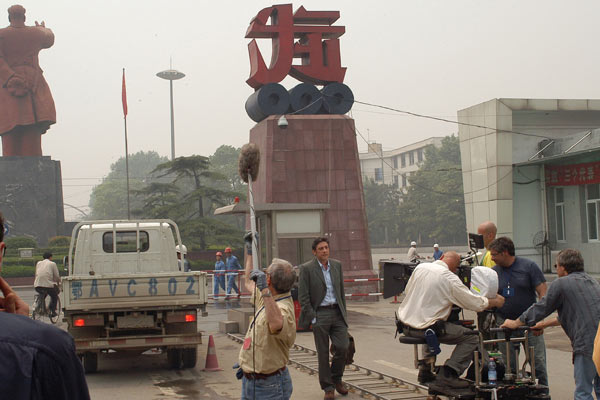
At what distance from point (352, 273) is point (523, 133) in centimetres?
791

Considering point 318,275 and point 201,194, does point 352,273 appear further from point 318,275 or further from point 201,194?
point 201,194

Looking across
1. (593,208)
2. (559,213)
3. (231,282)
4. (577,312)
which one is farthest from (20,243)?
(577,312)

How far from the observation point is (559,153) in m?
25.2

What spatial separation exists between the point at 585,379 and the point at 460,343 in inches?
48.2

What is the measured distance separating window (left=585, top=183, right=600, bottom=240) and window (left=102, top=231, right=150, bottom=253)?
58.5 ft

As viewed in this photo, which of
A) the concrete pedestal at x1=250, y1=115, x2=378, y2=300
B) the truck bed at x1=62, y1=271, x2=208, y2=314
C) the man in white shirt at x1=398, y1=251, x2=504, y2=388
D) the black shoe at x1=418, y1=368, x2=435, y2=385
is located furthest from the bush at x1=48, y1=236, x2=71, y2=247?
the man in white shirt at x1=398, y1=251, x2=504, y2=388

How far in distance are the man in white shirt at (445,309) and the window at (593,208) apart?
64.7 ft

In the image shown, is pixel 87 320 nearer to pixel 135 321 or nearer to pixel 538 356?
pixel 135 321

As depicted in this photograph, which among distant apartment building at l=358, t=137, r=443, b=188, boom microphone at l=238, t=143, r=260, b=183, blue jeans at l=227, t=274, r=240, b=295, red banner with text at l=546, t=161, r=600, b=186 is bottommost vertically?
blue jeans at l=227, t=274, r=240, b=295

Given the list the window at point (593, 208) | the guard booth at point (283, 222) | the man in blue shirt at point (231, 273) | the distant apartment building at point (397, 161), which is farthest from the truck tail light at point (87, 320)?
the distant apartment building at point (397, 161)

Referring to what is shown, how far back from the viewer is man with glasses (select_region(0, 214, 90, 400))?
1.75m

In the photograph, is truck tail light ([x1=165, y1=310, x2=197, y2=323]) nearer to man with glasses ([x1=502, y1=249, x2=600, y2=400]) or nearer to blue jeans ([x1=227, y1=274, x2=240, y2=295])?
man with glasses ([x1=502, y1=249, x2=600, y2=400])

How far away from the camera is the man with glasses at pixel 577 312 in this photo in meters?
6.29

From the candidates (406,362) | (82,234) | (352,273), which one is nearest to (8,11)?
(352,273)
